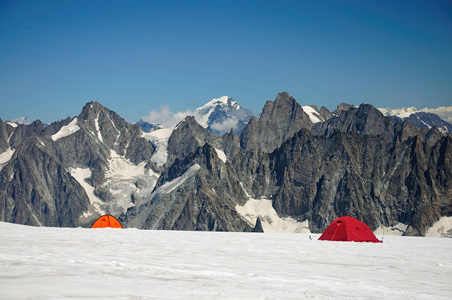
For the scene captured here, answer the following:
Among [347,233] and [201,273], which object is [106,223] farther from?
[201,273]

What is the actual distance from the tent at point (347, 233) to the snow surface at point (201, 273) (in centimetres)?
1817

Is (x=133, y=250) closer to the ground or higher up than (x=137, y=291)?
closer to the ground

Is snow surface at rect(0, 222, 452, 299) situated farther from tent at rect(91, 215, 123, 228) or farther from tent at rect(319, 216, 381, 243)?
tent at rect(91, 215, 123, 228)

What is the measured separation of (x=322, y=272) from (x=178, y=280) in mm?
6477

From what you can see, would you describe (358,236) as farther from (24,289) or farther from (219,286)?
(24,289)

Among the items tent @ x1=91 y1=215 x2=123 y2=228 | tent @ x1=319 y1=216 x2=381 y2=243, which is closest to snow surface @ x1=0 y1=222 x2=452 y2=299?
tent @ x1=319 y1=216 x2=381 y2=243

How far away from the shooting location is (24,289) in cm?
1448

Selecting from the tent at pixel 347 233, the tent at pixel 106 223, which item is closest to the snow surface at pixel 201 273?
the tent at pixel 347 233

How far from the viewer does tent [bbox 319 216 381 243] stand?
46.5 m

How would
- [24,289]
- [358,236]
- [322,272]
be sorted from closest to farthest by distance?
[24,289] → [322,272] → [358,236]

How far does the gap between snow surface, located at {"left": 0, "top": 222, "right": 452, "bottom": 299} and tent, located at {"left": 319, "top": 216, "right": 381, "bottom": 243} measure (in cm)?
1817

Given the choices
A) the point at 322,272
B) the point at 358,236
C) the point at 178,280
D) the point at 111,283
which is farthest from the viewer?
the point at 358,236

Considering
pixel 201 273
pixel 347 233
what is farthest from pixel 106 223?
pixel 201 273

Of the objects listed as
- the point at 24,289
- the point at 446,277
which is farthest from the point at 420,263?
the point at 24,289
